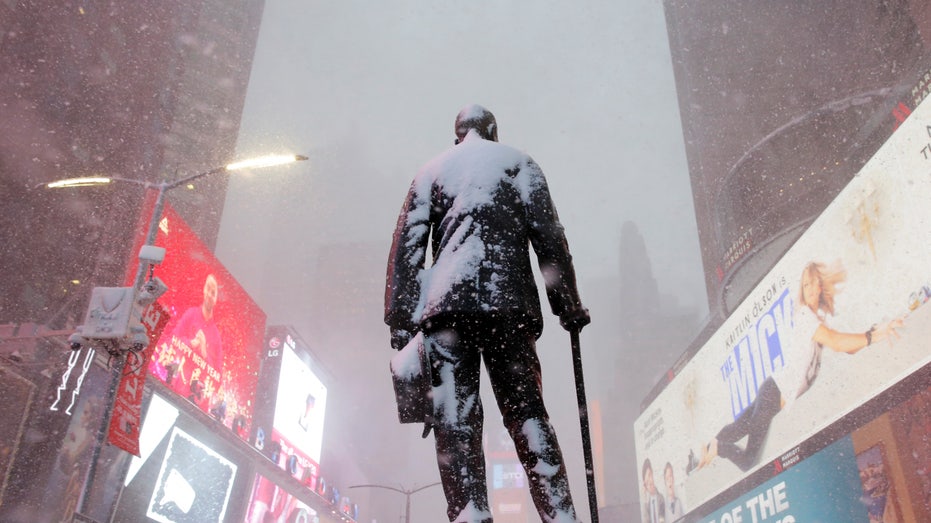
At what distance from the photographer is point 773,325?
2248 cm

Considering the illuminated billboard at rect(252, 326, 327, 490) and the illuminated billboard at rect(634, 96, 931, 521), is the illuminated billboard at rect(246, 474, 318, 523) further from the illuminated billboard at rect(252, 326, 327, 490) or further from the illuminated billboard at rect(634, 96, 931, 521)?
the illuminated billboard at rect(634, 96, 931, 521)

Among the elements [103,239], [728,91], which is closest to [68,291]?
[103,239]

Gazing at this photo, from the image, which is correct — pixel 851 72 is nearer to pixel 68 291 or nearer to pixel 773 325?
pixel 773 325

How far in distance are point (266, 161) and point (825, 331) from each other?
15.7 meters

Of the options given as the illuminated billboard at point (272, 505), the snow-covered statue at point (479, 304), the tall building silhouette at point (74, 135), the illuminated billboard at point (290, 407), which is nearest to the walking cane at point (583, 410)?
the snow-covered statue at point (479, 304)

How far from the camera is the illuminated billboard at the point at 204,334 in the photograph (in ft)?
90.2

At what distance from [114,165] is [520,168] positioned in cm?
2987

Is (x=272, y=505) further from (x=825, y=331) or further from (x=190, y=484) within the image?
(x=825, y=331)

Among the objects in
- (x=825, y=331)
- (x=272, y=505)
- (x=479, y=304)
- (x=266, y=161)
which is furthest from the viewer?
(x=272, y=505)

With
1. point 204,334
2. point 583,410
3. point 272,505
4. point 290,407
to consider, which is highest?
point 290,407

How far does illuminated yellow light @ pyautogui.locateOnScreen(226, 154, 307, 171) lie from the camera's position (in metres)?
11.4

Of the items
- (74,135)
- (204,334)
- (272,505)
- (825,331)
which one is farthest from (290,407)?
(825,331)

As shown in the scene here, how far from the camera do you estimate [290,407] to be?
1679 inches

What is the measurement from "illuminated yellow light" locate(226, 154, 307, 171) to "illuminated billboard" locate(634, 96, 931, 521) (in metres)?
12.6
